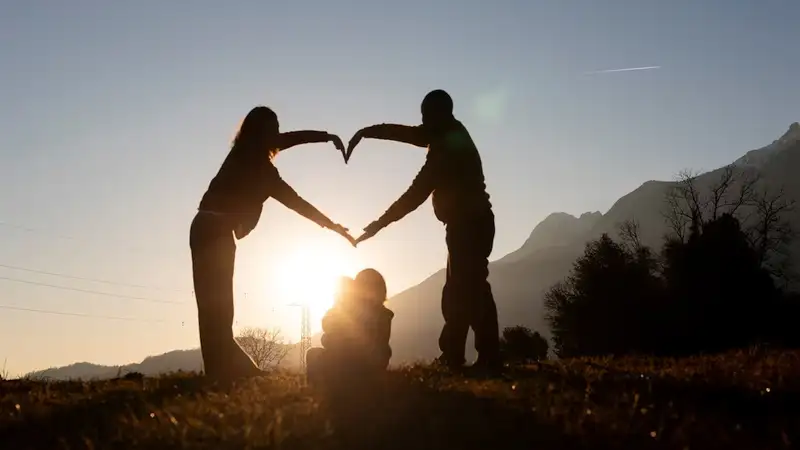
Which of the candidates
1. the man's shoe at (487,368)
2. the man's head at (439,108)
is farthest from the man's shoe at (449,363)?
the man's head at (439,108)

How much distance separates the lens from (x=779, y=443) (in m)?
4.94

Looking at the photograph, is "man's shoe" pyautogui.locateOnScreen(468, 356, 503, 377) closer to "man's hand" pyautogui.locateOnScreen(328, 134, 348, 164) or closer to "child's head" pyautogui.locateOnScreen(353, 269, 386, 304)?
"child's head" pyautogui.locateOnScreen(353, 269, 386, 304)

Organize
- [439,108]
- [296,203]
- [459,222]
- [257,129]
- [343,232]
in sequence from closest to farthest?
[459,222], [257,129], [439,108], [296,203], [343,232]

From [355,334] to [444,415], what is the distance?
324 centimetres

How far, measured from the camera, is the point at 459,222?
1121cm

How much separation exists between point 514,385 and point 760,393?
2.33 metres

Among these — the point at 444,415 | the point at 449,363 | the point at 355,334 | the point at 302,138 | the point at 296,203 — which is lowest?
the point at 444,415

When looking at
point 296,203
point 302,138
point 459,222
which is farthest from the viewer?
point 302,138

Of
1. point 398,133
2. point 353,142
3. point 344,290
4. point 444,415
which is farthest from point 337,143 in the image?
point 444,415

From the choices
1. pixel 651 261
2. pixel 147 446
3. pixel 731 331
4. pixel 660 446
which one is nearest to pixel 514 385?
pixel 660 446

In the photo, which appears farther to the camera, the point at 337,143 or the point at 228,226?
the point at 337,143

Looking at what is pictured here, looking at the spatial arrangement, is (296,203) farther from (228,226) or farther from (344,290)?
(344,290)

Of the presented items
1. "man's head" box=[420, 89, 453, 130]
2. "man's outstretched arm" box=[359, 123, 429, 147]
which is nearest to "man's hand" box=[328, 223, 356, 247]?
"man's outstretched arm" box=[359, 123, 429, 147]

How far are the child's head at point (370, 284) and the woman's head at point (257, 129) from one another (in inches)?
123
